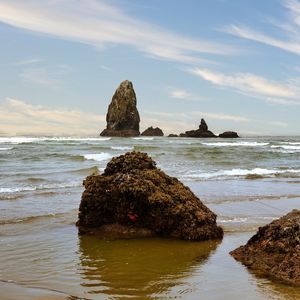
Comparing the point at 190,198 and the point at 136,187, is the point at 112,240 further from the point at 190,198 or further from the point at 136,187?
the point at 190,198

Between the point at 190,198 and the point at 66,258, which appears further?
the point at 190,198

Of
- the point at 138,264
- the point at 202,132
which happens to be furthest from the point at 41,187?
the point at 202,132

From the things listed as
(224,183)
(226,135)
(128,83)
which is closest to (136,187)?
(224,183)

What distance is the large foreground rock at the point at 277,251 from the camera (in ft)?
17.0

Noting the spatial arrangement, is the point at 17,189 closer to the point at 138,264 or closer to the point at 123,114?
the point at 138,264

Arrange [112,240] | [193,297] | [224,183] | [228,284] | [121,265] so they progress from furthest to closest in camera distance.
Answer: [224,183], [112,240], [121,265], [228,284], [193,297]

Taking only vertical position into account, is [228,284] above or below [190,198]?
below

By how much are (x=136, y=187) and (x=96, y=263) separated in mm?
1811

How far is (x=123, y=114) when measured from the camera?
8938 cm

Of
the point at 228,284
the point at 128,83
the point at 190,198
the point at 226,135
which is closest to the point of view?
the point at 228,284

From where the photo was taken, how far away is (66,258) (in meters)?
6.10

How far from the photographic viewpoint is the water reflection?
486 centimetres

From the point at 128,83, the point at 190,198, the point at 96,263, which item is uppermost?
the point at 128,83

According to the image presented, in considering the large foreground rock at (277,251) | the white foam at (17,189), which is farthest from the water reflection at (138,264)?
the white foam at (17,189)
